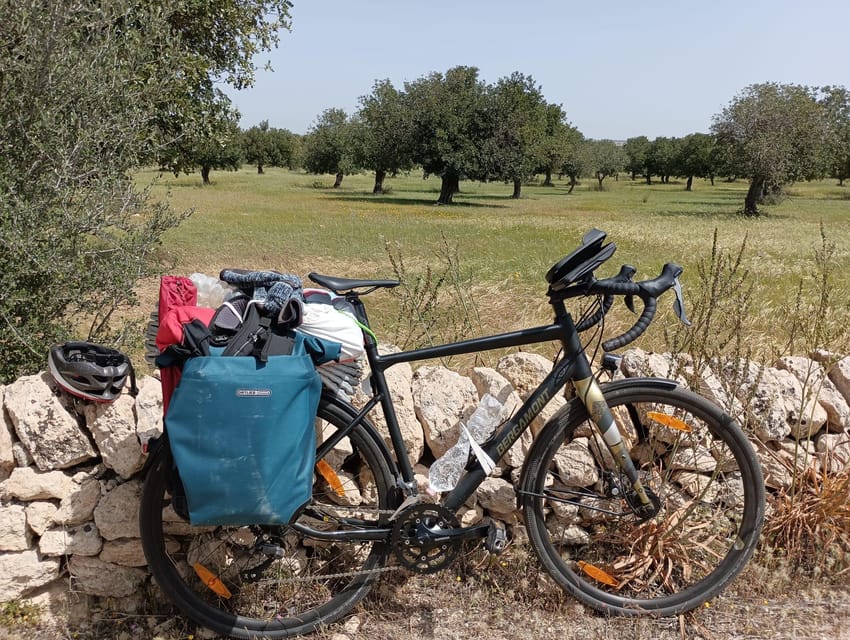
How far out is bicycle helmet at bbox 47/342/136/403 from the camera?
2875mm

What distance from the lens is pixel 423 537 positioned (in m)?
2.89

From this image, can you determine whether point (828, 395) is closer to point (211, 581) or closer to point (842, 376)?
point (842, 376)

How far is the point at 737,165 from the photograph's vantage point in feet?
112

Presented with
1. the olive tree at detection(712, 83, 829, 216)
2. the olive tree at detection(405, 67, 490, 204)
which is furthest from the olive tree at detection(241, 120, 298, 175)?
the olive tree at detection(712, 83, 829, 216)

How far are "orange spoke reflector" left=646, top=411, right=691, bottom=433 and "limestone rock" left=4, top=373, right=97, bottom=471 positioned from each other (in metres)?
2.57

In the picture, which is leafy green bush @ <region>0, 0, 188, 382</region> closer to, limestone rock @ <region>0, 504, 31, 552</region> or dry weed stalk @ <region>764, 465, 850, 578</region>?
limestone rock @ <region>0, 504, 31, 552</region>

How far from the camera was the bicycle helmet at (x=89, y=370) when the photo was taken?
288 cm

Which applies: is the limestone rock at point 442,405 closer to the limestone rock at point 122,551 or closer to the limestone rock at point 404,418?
the limestone rock at point 404,418

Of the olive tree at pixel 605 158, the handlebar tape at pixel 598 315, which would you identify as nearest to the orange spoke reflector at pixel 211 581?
the handlebar tape at pixel 598 315

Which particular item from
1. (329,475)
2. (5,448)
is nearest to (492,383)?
(329,475)

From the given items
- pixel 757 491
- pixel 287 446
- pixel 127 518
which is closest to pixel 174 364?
pixel 287 446

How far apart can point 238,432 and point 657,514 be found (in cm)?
Answer: 200

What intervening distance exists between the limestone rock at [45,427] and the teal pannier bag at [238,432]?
783 mm

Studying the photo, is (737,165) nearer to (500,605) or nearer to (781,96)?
(781,96)
